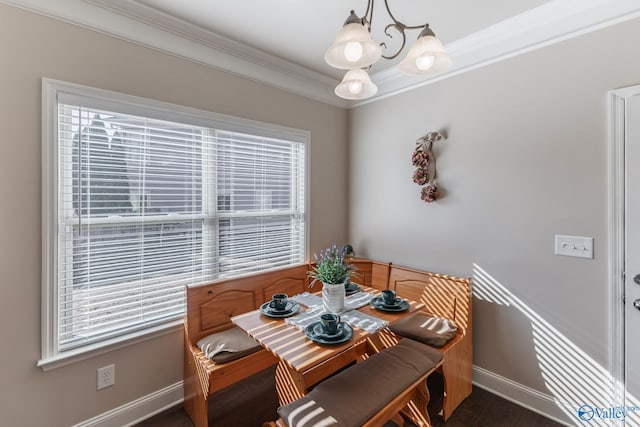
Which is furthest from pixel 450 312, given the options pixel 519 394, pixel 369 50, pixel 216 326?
pixel 369 50

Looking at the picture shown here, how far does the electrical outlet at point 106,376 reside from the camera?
1.82m

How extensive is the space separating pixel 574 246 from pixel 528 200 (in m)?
0.38

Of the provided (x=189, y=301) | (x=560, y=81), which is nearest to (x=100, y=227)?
(x=189, y=301)

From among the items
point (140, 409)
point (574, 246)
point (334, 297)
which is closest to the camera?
point (334, 297)

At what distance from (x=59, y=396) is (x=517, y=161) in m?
3.23

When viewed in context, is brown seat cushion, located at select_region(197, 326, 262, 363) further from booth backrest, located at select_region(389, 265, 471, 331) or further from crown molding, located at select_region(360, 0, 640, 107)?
crown molding, located at select_region(360, 0, 640, 107)

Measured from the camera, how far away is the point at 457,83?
93.4 inches

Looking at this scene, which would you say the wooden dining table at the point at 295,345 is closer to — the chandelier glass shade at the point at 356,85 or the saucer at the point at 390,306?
the saucer at the point at 390,306

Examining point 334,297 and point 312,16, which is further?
point 312,16

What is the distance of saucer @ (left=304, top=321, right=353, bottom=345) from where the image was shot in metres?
1.41

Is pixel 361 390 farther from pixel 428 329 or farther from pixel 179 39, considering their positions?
pixel 179 39

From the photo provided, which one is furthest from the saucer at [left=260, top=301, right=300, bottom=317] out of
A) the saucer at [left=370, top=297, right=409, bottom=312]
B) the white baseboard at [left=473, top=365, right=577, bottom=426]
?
the white baseboard at [left=473, top=365, right=577, bottom=426]

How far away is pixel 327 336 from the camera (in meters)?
1.43

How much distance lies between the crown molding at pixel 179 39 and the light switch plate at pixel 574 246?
2.33 m
